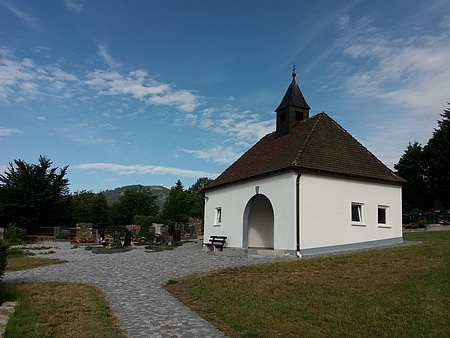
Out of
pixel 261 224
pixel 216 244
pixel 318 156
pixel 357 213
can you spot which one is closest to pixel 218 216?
pixel 261 224

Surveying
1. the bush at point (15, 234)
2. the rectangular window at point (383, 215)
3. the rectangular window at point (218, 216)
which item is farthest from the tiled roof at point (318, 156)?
the bush at point (15, 234)

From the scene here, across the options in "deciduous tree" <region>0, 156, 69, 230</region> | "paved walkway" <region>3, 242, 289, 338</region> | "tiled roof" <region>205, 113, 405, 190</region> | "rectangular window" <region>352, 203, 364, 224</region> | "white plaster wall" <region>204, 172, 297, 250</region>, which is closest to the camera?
"paved walkway" <region>3, 242, 289, 338</region>

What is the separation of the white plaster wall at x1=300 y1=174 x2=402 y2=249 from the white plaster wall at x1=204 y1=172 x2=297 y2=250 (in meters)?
0.54

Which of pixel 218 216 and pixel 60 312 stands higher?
pixel 218 216

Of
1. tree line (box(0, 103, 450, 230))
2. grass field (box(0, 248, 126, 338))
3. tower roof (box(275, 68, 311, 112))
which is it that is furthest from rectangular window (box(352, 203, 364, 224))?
tree line (box(0, 103, 450, 230))

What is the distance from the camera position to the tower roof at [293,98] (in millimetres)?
22136

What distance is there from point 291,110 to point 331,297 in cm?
1468

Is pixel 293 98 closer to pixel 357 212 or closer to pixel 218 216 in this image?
pixel 357 212

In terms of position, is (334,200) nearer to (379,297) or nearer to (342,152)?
(342,152)

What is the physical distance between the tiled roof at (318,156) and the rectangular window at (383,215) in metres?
1.37

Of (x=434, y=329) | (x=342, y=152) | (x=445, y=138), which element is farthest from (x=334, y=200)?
(x=445, y=138)

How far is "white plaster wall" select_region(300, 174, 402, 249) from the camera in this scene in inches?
666

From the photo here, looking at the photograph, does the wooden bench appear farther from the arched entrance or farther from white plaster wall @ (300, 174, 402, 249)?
white plaster wall @ (300, 174, 402, 249)

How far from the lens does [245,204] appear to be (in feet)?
67.1
